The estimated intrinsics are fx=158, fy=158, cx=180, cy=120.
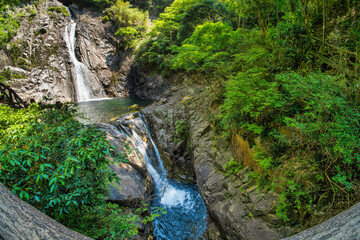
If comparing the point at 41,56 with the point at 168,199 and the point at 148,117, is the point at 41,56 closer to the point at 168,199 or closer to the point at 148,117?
the point at 148,117

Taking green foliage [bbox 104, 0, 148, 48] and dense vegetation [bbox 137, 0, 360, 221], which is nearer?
dense vegetation [bbox 137, 0, 360, 221]

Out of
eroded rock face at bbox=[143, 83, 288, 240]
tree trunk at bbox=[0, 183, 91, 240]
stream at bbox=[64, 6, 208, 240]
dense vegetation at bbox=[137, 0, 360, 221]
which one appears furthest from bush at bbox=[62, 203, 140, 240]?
dense vegetation at bbox=[137, 0, 360, 221]

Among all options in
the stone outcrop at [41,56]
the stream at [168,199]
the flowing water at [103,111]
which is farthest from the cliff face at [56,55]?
the stream at [168,199]

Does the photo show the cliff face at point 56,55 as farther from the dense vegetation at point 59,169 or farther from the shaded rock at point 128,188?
the dense vegetation at point 59,169

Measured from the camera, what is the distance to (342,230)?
134 centimetres

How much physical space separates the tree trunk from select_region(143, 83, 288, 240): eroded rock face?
141 inches

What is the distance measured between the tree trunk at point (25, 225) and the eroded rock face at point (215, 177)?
141 inches

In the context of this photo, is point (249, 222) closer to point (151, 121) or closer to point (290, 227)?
point (290, 227)

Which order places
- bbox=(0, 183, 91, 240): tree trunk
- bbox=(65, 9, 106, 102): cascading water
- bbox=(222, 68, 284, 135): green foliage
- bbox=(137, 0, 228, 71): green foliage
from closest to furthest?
bbox=(0, 183, 91, 240): tree trunk, bbox=(222, 68, 284, 135): green foliage, bbox=(137, 0, 228, 71): green foliage, bbox=(65, 9, 106, 102): cascading water

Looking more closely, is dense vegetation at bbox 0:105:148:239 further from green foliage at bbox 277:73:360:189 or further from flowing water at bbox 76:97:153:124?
flowing water at bbox 76:97:153:124

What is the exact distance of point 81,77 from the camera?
1781cm

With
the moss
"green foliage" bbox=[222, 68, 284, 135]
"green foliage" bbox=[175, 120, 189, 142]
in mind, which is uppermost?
the moss

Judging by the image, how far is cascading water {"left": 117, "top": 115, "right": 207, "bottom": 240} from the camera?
528 centimetres

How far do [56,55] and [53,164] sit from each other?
19.7m
